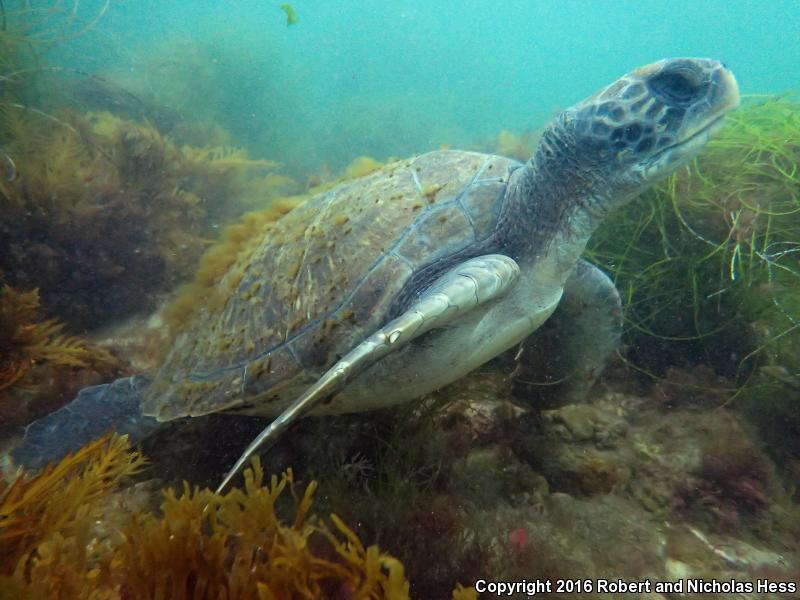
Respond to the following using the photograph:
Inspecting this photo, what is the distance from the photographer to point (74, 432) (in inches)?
108

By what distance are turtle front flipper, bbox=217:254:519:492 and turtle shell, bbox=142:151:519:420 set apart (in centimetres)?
32

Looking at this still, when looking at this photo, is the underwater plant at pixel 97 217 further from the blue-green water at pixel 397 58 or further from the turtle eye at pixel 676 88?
the blue-green water at pixel 397 58

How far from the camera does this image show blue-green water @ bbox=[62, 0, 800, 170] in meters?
16.3

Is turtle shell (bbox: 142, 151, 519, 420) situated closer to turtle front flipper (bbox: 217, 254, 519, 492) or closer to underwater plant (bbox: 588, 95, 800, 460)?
turtle front flipper (bbox: 217, 254, 519, 492)

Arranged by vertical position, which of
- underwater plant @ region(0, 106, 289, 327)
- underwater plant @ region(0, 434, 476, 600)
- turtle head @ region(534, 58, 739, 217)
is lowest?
underwater plant @ region(0, 434, 476, 600)

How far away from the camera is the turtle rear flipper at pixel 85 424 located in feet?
8.65

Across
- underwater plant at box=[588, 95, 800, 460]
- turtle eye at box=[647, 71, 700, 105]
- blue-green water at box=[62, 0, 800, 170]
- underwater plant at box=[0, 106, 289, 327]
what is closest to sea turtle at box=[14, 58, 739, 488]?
turtle eye at box=[647, 71, 700, 105]

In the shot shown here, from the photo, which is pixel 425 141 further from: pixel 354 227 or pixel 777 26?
pixel 777 26

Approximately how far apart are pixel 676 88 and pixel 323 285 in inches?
87.0

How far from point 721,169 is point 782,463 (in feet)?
8.35

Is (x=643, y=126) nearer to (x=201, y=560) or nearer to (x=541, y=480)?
(x=541, y=480)

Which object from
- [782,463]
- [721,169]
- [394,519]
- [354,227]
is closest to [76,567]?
[394,519]

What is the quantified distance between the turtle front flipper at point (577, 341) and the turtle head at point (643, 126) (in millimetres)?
604

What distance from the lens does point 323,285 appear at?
229 centimetres
